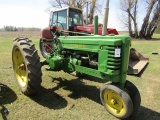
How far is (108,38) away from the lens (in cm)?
306

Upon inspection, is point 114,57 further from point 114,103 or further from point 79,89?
point 79,89

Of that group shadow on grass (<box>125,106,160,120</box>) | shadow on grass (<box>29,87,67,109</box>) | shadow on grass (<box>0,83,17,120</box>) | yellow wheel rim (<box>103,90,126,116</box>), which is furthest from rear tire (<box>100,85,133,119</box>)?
shadow on grass (<box>0,83,17,120</box>)

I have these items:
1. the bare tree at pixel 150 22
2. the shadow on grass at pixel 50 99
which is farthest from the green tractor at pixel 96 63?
the bare tree at pixel 150 22

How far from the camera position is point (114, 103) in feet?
10.0

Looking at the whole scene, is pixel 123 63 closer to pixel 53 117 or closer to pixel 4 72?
pixel 53 117

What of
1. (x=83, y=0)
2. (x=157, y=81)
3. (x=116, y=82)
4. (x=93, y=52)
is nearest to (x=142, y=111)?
(x=116, y=82)

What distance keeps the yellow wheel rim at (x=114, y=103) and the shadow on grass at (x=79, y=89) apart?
0.56 metres

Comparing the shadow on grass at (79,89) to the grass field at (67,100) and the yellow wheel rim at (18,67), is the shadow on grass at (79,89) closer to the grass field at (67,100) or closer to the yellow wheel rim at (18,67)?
the grass field at (67,100)

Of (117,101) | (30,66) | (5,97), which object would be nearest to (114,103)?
(117,101)

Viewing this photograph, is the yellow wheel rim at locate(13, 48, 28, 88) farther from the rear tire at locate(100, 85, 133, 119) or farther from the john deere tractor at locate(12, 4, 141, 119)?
the rear tire at locate(100, 85, 133, 119)

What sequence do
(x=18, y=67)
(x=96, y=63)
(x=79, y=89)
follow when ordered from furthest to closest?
(x=79, y=89) < (x=18, y=67) < (x=96, y=63)

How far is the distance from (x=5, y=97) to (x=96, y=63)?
6.55ft

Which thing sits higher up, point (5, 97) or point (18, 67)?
point (18, 67)

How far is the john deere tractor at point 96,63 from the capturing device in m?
2.91
